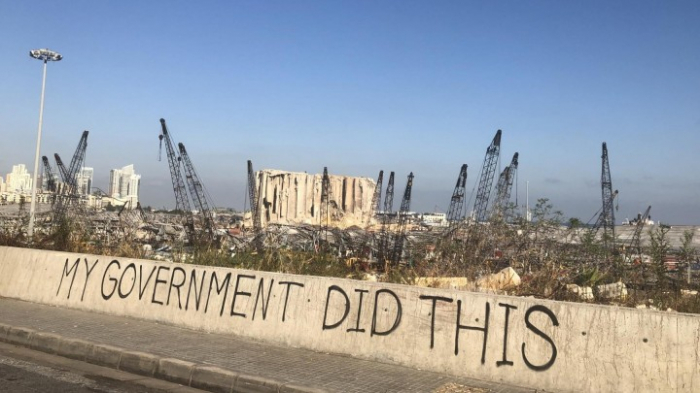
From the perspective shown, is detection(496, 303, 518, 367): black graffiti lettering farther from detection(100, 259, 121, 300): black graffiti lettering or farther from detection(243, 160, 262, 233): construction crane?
detection(243, 160, 262, 233): construction crane

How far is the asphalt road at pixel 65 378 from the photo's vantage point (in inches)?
254

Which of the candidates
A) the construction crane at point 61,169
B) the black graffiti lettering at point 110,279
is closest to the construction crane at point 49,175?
the construction crane at point 61,169

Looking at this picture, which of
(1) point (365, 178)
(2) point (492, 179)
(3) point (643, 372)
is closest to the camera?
(3) point (643, 372)

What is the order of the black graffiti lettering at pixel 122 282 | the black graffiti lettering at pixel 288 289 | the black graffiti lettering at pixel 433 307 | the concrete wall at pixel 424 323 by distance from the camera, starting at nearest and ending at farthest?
1. the concrete wall at pixel 424 323
2. the black graffiti lettering at pixel 433 307
3. the black graffiti lettering at pixel 288 289
4. the black graffiti lettering at pixel 122 282

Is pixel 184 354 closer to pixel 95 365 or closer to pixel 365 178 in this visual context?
pixel 95 365

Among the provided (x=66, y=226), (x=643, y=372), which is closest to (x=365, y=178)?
Result: (x=66, y=226)

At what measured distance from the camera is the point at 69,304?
35.2ft

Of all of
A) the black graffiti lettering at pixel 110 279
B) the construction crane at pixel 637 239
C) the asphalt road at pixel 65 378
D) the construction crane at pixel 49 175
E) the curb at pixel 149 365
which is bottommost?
the asphalt road at pixel 65 378

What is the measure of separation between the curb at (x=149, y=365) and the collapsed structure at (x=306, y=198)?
105 meters

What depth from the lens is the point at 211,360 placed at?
725cm

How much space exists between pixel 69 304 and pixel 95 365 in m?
3.53

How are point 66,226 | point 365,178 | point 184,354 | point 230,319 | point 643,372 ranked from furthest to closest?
1. point 365,178
2. point 66,226
3. point 230,319
4. point 184,354
5. point 643,372

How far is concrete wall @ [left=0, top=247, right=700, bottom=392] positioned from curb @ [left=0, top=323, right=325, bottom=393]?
1.52m

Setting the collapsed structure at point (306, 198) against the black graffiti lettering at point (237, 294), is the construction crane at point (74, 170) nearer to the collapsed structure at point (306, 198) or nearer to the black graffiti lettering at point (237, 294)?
the collapsed structure at point (306, 198)
